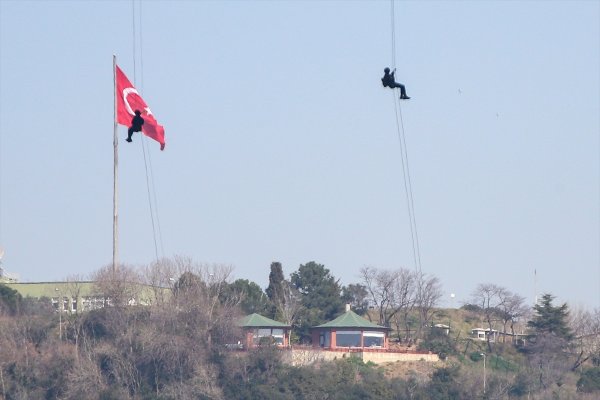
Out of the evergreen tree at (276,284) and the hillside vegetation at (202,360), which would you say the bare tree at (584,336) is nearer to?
the hillside vegetation at (202,360)

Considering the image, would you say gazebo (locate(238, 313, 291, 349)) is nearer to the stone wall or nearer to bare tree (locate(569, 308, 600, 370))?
the stone wall

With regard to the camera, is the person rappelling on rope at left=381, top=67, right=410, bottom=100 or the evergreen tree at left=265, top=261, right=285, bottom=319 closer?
the person rappelling on rope at left=381, top=67, right=410, bottom=100

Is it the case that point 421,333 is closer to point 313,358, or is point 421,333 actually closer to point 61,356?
point 313,358

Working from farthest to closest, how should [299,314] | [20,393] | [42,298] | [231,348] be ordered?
[299,314] → [42,298] → [231,348] → [20,393]

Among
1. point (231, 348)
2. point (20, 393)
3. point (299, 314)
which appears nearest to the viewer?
point (20, 393)

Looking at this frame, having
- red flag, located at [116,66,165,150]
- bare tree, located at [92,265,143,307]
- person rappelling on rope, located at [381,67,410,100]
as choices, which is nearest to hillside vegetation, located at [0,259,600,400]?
bare tree, located at [92,265,143,307]

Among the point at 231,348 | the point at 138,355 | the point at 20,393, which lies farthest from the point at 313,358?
the point at 20,393
